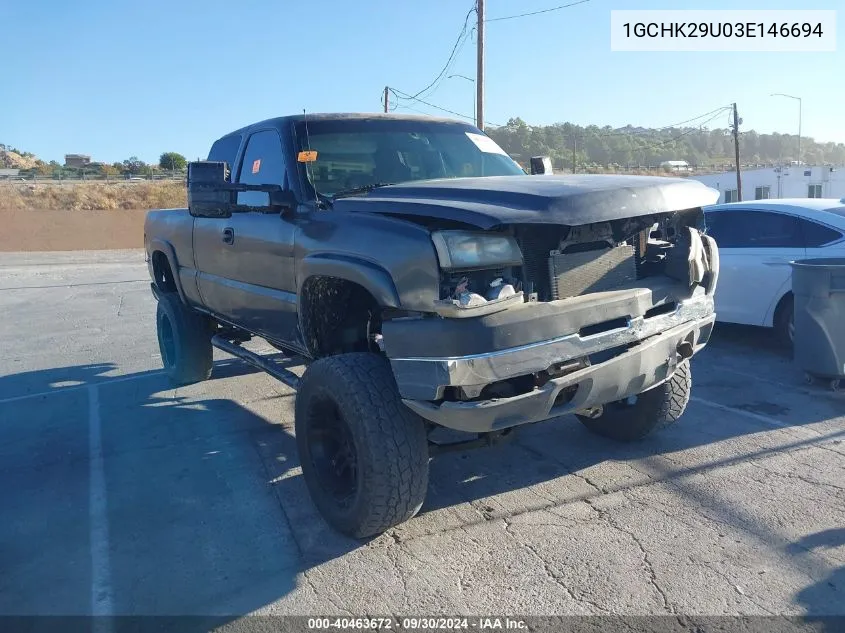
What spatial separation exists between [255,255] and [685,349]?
2610mm

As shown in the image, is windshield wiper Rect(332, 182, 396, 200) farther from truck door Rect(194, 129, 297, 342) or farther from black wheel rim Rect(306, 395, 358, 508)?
black wheel rim Rect(306, 395, 358, 508)

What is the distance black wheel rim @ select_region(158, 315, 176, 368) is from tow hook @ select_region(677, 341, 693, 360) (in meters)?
4.61

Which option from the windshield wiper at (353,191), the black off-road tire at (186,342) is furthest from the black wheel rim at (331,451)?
the black off-road tire at (186,342)

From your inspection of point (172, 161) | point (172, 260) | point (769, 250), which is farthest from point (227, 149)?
point (172, 161)

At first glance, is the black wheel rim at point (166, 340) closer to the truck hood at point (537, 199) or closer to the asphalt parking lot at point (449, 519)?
the asphalt parking lot at point (449, 519)

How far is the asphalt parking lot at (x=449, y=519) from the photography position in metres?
3.15

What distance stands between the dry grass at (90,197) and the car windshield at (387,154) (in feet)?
156

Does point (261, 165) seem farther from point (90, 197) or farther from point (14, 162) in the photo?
point (14, 162)

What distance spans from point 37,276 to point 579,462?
18936 millimetres

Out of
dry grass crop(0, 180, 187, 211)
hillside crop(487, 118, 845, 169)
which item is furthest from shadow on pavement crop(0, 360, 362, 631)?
dry grass crop(0, 180, 187, 211)

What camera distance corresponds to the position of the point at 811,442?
15.8 ft

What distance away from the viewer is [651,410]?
4.58 meters

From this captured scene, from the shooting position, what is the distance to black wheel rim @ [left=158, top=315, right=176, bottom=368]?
6812 mm

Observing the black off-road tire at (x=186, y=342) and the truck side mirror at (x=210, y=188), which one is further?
the black off-road tire at (x=186, y=342)
